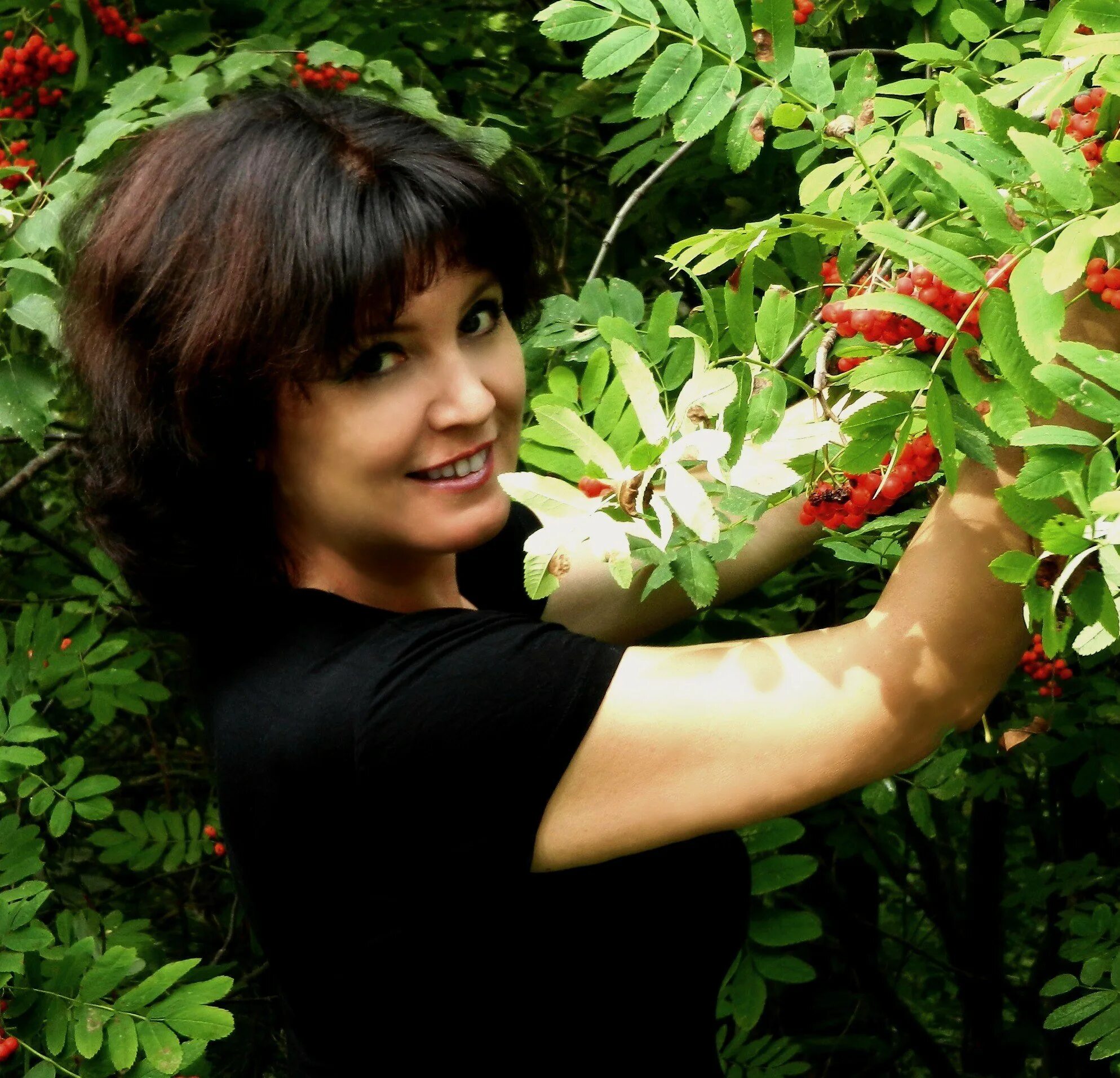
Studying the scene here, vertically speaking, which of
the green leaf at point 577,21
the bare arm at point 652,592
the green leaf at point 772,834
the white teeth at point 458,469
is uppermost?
the green leaf at point 577,21

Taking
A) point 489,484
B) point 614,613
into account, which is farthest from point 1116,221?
point 614,613

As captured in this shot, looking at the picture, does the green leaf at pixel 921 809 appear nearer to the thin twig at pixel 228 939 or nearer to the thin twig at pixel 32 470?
the thin twig at pixel 228 939

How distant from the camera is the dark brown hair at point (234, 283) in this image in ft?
4.73

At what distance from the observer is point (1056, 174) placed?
1.00m

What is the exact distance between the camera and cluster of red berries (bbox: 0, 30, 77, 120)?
2.86m

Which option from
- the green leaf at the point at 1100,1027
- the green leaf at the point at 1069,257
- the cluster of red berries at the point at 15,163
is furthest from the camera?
the cluster of red berries at the point at 15,163

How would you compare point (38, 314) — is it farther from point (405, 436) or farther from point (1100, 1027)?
point (1100, 1027)

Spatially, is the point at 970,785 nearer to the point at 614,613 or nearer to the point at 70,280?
the point at 614,613

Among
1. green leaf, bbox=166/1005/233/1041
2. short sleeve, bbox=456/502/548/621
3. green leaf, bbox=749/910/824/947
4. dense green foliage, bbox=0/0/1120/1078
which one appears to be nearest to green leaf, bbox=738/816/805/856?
dense green foliage, bbox=0/0/1120/1078

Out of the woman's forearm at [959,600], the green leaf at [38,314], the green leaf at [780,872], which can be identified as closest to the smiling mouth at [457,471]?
the woman's forearm at [959,600]

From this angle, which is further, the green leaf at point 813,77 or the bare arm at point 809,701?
the green leaf at point 813,77

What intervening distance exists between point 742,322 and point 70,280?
3.16 ft

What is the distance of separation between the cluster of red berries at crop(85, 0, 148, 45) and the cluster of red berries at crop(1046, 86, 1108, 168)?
2215mm

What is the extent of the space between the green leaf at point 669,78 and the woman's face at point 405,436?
256mm
